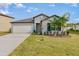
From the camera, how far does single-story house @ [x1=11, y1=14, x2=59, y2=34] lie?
471 inches

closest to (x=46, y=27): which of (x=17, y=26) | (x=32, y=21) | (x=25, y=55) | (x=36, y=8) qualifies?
(x=32, y=21)

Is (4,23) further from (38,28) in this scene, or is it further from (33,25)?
(38,28)

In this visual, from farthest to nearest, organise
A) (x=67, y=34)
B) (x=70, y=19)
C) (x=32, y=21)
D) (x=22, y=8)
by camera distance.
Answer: (x=32, y=21) < (x=67, y=34) < (x=70, y=19) < (x=22, y=8)

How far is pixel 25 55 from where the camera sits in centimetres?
603

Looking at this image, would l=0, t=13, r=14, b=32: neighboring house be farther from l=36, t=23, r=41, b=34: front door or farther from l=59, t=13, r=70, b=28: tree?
l=59, t=13, r=70, b=28: tree

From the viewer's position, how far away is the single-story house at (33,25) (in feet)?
39.3

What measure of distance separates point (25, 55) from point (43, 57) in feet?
1.95

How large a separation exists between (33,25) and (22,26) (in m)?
0.71

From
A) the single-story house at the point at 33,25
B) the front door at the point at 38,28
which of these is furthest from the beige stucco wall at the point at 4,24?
the front door at the point at 38,28

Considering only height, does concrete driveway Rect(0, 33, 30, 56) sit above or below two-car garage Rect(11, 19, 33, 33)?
below

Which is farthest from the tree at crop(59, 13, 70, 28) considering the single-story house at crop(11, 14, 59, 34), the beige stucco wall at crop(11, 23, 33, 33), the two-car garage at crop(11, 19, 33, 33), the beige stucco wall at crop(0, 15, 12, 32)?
the beige stucco wall at crop(0, 15, 12, 32)

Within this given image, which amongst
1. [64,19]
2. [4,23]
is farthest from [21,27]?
[64,19]

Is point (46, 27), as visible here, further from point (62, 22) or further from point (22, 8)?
point (22, 8)

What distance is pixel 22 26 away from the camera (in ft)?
42.4
